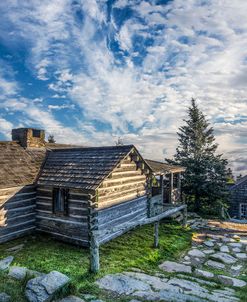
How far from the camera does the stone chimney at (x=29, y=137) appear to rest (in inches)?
590

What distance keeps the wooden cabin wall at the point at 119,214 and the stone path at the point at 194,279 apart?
8.87 feet

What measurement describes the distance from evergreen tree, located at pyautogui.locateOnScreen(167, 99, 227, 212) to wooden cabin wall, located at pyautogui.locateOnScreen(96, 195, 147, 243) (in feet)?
29.9

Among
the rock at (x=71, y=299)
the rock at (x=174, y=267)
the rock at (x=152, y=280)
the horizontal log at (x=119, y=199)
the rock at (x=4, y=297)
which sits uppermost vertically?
the horizontal log at (x=119, y=199)

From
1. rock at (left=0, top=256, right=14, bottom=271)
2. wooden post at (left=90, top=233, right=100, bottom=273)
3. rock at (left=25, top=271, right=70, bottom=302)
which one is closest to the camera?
rock at (left=25, top=271, right=70, bottom=302)

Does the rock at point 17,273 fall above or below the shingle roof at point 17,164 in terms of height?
below

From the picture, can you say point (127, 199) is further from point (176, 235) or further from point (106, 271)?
point (106, 271)

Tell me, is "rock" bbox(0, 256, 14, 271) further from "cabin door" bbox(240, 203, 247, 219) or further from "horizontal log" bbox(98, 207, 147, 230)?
"cabin door" bbox(240, 203, 247, 219)

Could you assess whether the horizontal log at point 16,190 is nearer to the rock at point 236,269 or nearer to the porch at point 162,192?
the porch at point 162,192

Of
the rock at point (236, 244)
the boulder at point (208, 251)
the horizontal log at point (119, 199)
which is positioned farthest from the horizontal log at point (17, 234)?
the rock at point (236, 244)

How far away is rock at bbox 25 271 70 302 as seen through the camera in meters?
5.67

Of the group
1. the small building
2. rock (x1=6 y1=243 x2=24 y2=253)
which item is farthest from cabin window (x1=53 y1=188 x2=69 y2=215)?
the small building

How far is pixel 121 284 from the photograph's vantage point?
6.89 m

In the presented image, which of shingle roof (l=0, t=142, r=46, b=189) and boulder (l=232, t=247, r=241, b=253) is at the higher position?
shingle roof (l=0, t=142, r=46, b=189)

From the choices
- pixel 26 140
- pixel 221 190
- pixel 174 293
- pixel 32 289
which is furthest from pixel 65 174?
pixel 221 190
